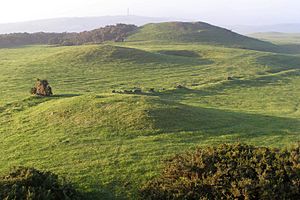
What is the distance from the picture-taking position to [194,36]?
98.4 m

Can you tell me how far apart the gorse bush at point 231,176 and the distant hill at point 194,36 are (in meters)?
81.9

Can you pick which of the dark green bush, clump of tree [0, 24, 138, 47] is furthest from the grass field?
clump of tree [0, 24, 138, 47]

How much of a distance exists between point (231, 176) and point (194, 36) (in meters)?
88.6

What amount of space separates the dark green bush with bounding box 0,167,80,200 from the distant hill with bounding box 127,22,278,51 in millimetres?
83804

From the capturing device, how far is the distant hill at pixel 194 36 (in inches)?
3757

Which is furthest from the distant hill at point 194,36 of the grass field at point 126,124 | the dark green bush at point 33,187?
the dark green bush at point 33,187

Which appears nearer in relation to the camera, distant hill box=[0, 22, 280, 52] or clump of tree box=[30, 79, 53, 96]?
clump of tree box=[30, 79, 53, 96]

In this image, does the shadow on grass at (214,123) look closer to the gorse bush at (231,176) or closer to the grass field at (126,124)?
the grass field at (126,124)

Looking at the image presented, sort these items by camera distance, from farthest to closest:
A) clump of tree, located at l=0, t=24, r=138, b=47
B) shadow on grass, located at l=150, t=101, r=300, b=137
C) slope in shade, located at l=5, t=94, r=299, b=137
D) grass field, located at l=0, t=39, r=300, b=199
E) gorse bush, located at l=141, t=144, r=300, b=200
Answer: clump of tree, located at l=0, t=24, r=138, b=47 < shadow on grass, located at l=150, t=101, r=300, b=137 < slope in shade, located at l=5, t=94, r=299, b=137 < grass field, located at l=0, t=39, r=300, b=199 < gorse bush, located at l=141, t=144, r=300, b=200

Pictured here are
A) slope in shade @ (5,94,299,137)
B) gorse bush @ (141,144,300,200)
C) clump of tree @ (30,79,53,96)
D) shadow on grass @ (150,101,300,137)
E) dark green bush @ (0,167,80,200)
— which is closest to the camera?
dark green bush @ (0,167,80,200)

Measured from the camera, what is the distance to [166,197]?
1183 centimetres

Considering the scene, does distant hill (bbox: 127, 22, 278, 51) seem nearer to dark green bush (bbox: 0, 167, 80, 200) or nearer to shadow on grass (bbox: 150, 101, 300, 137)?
shadow on grass (bbox: 150, 101, 300, 137)

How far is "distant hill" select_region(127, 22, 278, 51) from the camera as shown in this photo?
313 ft

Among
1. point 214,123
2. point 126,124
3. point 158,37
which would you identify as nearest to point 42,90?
point 126,124
